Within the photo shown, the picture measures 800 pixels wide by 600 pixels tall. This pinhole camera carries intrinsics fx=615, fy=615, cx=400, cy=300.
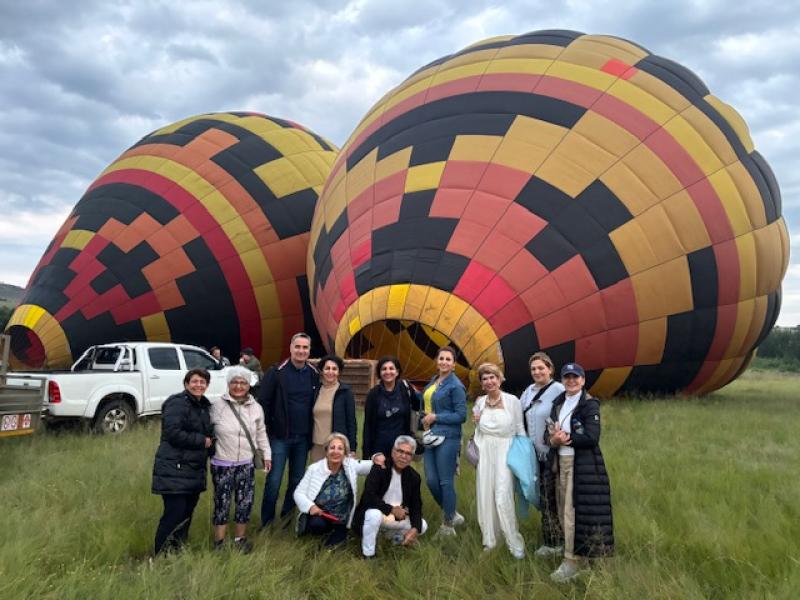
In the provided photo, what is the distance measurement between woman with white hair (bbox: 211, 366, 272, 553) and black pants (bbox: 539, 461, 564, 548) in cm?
179

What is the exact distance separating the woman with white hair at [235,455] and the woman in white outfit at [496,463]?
1429 millimetres

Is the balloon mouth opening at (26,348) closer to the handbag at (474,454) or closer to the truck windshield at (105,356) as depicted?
the truck windshield at (105,356)

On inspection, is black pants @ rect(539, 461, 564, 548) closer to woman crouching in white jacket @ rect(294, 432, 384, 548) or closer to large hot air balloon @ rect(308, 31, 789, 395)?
woman crouching in white jacket @ rect(294, 432, 384, 548)

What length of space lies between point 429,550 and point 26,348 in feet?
32.2

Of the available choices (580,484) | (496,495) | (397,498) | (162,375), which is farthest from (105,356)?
(580,484)

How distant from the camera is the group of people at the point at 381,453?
353cm

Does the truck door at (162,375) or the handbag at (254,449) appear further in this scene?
the truck door at (162,375)

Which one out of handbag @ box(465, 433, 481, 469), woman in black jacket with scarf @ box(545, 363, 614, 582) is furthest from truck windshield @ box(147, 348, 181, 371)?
woman in black jacket with scarf @ box(545, 363, 614, 582)

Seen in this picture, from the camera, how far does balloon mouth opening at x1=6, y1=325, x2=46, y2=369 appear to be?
35.1ft

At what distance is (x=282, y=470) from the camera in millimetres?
4359

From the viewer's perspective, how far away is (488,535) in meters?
3.90

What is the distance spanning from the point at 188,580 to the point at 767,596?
279 centimetres

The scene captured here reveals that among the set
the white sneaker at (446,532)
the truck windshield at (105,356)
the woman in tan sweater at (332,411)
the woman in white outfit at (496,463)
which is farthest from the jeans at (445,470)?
the truck windshield at (105,356)

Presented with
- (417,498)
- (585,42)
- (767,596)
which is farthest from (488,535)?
(585,42)
